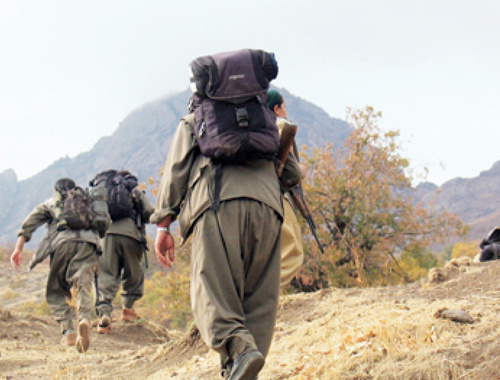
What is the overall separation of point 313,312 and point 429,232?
1027cm

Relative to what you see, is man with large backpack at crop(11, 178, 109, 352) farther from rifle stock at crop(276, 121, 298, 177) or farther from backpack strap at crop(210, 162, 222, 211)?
backpack strap at crop(210, 162, 222, 211)

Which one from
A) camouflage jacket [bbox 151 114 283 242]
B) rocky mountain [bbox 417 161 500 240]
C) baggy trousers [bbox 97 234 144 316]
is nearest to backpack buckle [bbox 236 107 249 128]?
camouflage jacket [bbox 151 114 283 242]

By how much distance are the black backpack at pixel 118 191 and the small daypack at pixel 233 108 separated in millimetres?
5506

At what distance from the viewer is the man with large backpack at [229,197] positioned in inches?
134

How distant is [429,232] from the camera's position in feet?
52.4

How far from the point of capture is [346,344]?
4.07m

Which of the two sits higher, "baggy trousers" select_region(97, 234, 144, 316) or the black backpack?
the black backpack

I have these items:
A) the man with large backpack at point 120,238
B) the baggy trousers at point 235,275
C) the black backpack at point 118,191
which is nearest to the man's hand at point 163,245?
the baggy trousers at point 235,275

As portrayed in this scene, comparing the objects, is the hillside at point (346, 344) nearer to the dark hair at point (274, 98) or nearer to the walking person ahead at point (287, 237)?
the walking person ahead at point (287, 237)

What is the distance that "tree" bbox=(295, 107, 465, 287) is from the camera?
43.0ft

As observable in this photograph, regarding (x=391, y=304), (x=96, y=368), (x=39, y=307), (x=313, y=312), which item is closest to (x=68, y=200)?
(x=96, y=368)

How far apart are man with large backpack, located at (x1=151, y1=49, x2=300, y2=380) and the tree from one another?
887 cm

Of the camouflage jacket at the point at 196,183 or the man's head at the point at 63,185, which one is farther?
the man's head at the point at 63,185

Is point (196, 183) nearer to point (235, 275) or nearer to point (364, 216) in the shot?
point (235, 275)
